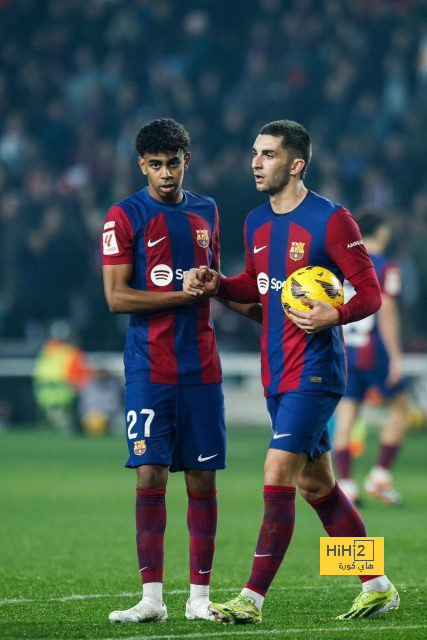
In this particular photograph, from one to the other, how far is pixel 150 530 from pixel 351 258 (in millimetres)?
1492

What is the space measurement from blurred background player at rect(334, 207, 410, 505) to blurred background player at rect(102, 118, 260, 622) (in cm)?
511

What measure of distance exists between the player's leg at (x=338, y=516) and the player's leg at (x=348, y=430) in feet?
15.9

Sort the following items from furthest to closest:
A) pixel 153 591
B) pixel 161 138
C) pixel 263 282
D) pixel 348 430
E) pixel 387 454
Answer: pixel 387 454 < pixel 348 430 < pixel 263 282 < pixel 161 138 < pixel 153 591

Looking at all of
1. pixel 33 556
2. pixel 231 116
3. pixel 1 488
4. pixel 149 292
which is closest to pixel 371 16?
pixel 231 116

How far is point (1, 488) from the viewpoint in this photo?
40.9 ft

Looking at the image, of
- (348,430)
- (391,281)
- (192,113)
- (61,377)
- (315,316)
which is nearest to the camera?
(315,316)

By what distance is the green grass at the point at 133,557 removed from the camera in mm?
5492

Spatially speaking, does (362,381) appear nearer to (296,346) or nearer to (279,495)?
(296,346)

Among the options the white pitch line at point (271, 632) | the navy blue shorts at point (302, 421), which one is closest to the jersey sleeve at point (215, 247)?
the navy blue shorts at point (302, 421)

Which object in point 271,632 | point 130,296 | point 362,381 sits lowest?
point 271,632

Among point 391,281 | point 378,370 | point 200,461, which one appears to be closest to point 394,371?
point 378,370

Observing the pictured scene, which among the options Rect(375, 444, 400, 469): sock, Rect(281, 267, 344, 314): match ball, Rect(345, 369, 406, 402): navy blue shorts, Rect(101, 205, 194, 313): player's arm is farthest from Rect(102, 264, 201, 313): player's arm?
Rect(375, 444, 400, 469): sock

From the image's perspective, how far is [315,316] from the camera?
5609mm

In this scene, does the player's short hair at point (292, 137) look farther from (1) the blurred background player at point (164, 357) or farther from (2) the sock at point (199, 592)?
(2) the sock at point (199, 592)
